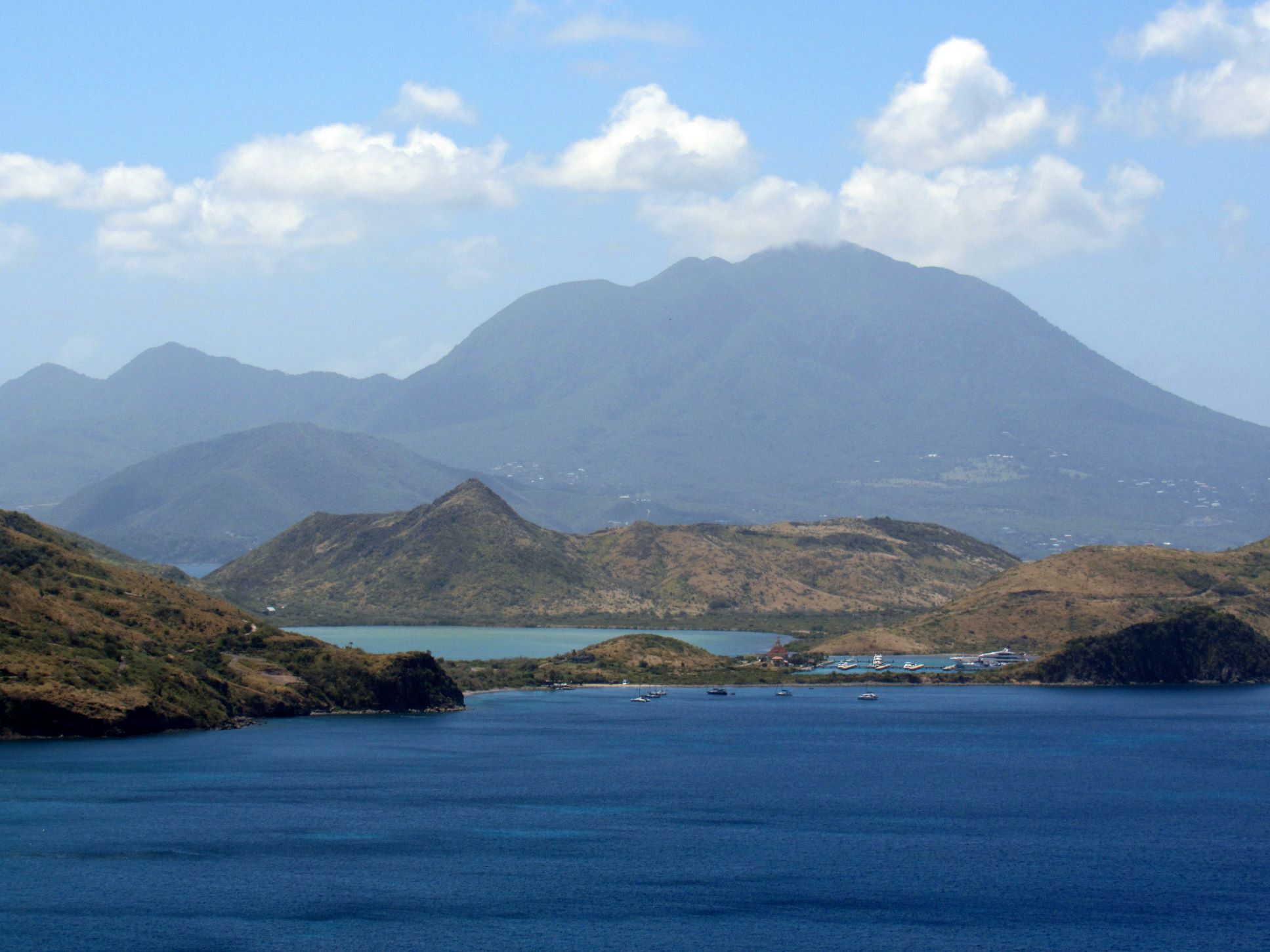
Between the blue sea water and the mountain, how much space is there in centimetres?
379

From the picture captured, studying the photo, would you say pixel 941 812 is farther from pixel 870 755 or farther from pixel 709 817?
pixel 870 755

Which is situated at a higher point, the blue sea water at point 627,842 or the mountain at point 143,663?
the mountain at point 143,663

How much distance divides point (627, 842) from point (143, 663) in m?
70.4

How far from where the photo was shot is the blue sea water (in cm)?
8950

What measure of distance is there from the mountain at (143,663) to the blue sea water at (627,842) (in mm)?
3786

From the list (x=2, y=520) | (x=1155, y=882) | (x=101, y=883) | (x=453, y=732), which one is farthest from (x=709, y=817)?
(x=2, y=520)

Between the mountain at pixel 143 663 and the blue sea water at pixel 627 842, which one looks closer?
the blue sea water at pixel 627 842

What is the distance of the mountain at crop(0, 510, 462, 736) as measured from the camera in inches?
5822

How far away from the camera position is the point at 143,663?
16138 cm

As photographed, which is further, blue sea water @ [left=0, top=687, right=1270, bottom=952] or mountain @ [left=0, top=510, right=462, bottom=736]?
mountain @ [left=0, top=510, right=462, bottom=736]

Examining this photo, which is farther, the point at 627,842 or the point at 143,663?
the point at 143,663

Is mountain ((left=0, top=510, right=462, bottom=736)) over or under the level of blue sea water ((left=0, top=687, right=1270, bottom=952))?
over

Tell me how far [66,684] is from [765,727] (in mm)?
76264

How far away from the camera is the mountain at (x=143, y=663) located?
148 metres
